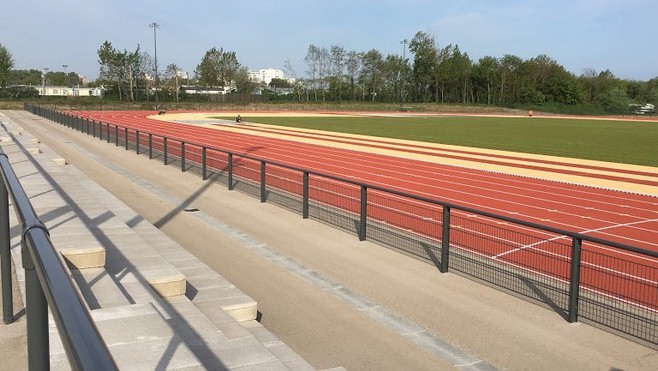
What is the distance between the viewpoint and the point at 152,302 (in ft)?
20.9

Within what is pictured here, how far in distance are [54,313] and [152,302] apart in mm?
4802

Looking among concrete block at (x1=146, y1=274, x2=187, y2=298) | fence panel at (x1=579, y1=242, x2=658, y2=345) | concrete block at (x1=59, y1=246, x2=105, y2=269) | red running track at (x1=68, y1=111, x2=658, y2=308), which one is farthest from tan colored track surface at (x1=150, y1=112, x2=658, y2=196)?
concrete block at (x1=59, y1=246, x2=105, y2=269)

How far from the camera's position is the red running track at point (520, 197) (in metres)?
11.5

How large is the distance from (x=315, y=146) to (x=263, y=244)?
21.4 meters

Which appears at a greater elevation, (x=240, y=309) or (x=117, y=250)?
(x=117, y=250)

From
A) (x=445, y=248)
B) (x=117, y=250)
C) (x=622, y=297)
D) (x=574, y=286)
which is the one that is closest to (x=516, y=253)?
(x=445, y=248)

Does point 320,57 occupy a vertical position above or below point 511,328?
above

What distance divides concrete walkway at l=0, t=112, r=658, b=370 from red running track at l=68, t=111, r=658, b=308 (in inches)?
50.0

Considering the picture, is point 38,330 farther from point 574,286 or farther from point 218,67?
point 218,67

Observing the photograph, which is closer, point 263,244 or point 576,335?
point 576,335

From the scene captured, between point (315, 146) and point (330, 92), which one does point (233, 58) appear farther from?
point (315, 146)

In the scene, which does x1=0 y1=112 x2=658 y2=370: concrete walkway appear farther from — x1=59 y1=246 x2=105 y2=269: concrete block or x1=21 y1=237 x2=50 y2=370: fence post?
x1=21 y1=237 x2=50 y2=370: fence post

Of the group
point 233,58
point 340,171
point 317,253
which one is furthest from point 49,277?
point 233,58

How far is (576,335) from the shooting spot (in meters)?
6.98
